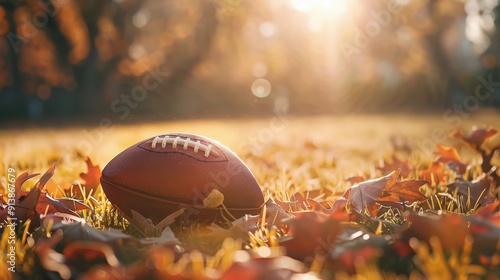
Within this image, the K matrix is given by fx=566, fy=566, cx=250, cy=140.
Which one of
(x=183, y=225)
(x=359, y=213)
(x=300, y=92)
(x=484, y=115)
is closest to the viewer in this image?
(x=359, y=213)

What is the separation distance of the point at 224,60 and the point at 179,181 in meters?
21.2

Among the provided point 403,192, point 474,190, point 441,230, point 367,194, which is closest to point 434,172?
point 474,190

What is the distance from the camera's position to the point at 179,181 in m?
2.29

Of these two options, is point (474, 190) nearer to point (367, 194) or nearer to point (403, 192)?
point (403, 192)

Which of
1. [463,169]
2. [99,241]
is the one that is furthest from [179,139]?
[463,169]

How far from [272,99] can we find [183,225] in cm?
2021

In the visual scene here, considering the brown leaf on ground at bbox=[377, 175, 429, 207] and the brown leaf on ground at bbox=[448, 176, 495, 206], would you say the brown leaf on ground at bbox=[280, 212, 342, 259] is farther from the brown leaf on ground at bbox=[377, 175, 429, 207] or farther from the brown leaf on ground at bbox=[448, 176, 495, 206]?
the brown leaf on ground at bbox=[448, 176, 495, 206]

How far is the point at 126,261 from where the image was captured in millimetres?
1642

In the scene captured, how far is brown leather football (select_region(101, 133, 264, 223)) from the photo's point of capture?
2.29 meters

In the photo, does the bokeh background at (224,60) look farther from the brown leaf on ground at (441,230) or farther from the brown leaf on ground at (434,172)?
the brown leaf on ground at (441,230)

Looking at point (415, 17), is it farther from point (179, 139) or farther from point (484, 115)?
point (179, 139)

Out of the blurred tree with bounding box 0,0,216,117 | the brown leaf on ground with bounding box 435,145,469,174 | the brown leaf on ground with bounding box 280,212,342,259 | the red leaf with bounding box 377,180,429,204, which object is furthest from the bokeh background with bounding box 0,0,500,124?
the brown leaf on ground with bounding box 280,212,342,259

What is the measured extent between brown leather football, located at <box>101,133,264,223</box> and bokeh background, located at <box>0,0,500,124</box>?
524 inches

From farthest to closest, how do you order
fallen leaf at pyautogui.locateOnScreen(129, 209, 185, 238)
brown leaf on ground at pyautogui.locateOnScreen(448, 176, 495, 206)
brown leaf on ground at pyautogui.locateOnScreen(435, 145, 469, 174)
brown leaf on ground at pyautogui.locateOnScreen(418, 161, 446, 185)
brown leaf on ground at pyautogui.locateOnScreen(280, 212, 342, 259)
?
brown leaf on ground at pyautogui.locateOnScreen(435, 145, 469, 174)
brown leaf on ground at pyautogui.locateOnScreen(418, 161, 446, 185)
brown leaf on ground at pyautogui.locateOnScreen(448, 176, 495, 206)
fallen leaf at pyautogui.locateOnScreen(129, 209, 185, 238)
brown leaf on ground at pyautogui.locateOnScreen(280, 212, 342, 259)
